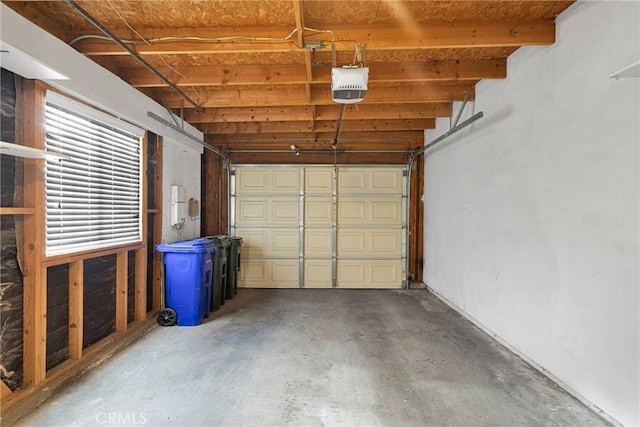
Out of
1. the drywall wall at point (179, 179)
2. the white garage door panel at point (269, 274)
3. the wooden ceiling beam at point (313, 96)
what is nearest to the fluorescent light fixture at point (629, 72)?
the wooden ceiling beam at point (313, 96)

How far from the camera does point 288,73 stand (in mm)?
3117

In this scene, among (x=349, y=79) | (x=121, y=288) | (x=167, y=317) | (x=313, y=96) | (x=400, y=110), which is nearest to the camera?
(x=349, y=79)

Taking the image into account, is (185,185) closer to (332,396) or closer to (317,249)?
(317,249)

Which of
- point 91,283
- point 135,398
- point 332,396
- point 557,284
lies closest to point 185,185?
point 91,283

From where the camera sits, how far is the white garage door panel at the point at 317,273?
5.59 m

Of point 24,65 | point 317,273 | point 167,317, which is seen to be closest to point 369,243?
point 317,273

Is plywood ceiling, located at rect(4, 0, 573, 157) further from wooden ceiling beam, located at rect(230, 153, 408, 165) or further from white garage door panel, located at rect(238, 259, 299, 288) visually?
white garage door panel, located at rect(238, 259, 299, 288)

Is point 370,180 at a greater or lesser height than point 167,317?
greater

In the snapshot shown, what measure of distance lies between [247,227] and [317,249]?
1.38 metres

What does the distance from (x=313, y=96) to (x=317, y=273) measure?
321 cm

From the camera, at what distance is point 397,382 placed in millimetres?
2369

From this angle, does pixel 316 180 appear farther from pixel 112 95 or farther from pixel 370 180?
pixel 112 95

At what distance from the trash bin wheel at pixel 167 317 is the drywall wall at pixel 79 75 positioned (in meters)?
2.12

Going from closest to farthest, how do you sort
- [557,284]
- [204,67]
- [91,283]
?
[557,284] < [91,283] < [204,67]
